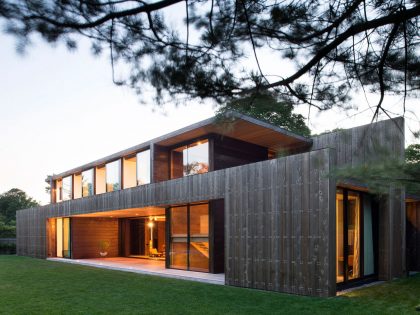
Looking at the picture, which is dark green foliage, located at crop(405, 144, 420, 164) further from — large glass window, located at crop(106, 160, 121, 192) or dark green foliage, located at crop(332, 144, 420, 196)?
large glass window, located at crop(106, 160, 121, 192)

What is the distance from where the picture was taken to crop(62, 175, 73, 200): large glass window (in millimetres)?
20688

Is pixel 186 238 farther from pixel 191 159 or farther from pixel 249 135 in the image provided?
pixel 249 135

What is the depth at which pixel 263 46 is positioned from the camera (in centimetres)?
418

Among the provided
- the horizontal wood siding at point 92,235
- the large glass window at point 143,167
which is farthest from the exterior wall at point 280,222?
the horizontal wood siding at point 92,235

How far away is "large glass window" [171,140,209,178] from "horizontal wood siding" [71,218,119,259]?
23.7 ft

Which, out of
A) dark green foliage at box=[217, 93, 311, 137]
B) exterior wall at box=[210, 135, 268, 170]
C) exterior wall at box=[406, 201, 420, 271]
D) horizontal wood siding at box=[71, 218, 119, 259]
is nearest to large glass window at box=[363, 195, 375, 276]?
exterior wall at box=[406, 201, 420, 271]

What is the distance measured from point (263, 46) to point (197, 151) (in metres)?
8.63

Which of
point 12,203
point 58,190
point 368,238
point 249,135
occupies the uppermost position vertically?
point 249,135

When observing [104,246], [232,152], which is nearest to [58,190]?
[104,246]

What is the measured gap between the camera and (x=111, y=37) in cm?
381

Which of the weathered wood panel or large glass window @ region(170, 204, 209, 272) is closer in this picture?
the weathered wood panel

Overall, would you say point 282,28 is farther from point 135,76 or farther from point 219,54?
point 135,76

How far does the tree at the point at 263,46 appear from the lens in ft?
12.4

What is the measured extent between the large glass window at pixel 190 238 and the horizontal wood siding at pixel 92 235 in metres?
7.34
